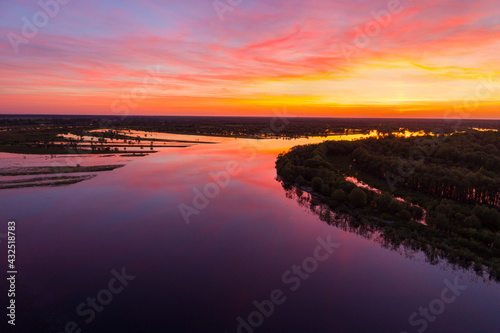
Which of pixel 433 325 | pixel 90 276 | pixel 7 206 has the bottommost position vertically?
pixel 433 325

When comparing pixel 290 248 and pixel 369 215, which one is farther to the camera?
pixel 369 215

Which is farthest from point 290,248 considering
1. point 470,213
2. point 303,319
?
point 470,213

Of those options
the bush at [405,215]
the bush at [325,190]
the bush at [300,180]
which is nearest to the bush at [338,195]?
the bush at [325,190]

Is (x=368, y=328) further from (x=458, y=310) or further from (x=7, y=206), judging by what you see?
(x=7, y=206)

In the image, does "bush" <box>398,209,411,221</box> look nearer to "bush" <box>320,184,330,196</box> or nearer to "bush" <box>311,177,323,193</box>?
"bush" <box>320,184,330,196</box>

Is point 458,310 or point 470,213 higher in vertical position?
point 470,213

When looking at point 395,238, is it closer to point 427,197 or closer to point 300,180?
point 427,197

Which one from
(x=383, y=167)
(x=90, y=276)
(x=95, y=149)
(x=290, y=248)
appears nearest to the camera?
(x=90, y=276)
